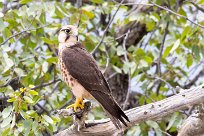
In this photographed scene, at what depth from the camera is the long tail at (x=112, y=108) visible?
3.19 metres

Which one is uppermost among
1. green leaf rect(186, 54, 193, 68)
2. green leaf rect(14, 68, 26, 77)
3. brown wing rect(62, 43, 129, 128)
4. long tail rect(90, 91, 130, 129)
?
brown wing rect(62, 43, 129, 128)

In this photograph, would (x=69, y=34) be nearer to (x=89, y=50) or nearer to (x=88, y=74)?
(x=88, y=74)

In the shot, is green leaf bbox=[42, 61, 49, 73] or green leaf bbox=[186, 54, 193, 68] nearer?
green leaf bbox=[42, 61, 49, 73]

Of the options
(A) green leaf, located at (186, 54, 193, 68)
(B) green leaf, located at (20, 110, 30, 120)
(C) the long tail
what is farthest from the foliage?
(C) the long tail

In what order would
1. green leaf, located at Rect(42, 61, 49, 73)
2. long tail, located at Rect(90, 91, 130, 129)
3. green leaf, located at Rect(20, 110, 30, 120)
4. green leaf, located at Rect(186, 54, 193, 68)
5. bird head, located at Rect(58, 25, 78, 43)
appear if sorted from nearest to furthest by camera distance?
long tail, located at Rect(90, 91, 130, 129) < green leaf, located at Rect(20, 110, 30, 120) < bird head, located at Rect(58, 25, 78, 43) < green leaf, located at Rect(42, 61, 49, 73) < green leaf, located at Rect(186, 54, 193, 68)

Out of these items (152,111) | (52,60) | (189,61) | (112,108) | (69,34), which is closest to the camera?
(112,108)

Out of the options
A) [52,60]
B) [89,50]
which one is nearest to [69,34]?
[52,60]

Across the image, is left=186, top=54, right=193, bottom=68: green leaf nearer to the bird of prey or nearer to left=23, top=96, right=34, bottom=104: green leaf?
the bird of prey

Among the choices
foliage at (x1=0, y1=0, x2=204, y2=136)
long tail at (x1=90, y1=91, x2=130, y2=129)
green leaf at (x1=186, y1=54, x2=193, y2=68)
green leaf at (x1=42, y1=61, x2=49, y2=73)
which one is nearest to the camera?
long tail at (x1=90, y1=91, x2=130, y2=129)

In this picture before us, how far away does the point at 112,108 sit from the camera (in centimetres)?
322

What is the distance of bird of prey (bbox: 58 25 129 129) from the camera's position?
11.0ft

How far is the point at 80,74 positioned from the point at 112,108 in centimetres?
33

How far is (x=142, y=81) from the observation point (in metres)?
4.60

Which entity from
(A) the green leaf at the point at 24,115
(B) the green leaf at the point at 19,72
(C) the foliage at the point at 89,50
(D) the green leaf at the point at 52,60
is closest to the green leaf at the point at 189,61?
(C) the foliage at the point at 89,50
